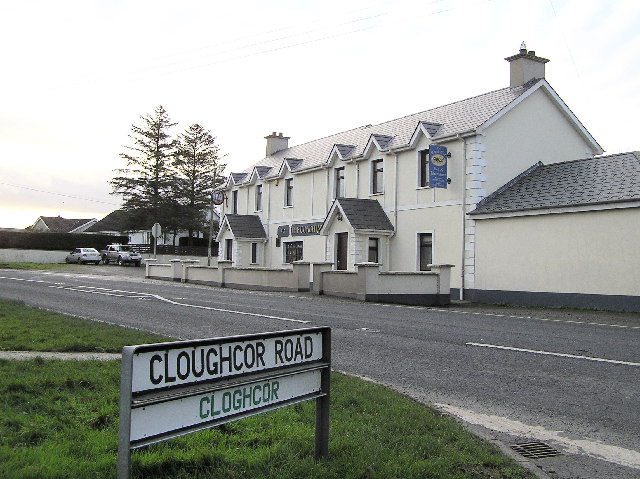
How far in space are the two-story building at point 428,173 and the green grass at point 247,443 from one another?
1998cm

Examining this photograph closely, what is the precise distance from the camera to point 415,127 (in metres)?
31.4

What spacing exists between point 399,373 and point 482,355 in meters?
2.09

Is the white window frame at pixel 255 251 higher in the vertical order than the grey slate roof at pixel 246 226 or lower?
lower

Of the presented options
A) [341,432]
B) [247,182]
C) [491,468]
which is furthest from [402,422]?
[247,182]

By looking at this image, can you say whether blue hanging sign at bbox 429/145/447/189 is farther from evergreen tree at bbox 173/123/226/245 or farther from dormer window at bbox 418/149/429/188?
evergreen tree at bbox 173/123/226/245

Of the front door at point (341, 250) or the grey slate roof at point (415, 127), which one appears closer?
the grey slate roof at point (415, 127)

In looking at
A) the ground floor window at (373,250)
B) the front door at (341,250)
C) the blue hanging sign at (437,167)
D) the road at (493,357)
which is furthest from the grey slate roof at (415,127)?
the road at (493,357)

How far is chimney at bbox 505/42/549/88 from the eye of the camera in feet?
93.9

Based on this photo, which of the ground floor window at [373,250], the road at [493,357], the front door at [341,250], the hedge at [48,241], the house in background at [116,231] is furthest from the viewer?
the house in background at [116,231]

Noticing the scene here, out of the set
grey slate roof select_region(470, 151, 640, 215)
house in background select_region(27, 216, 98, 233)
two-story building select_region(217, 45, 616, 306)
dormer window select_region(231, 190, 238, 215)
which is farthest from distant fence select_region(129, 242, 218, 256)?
house in background select_region(27, 216, 98, 233)

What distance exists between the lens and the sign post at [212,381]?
3.18 m

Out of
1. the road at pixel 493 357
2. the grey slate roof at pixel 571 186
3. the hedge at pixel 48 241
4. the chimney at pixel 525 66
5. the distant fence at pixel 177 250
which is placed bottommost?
the road at pixel 493 357

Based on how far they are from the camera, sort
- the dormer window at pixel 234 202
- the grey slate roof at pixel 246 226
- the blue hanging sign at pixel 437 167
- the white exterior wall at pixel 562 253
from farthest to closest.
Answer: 1. the dormer window at pixel 234 202
2. the grey slate roof at pixel 246 226
3. the blue hanging sign at pixel 437 167
4. the white exterior wall at pixel 562 253

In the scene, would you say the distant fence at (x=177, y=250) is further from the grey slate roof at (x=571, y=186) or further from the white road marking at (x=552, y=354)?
the white road marking at (x=552, y=354)
